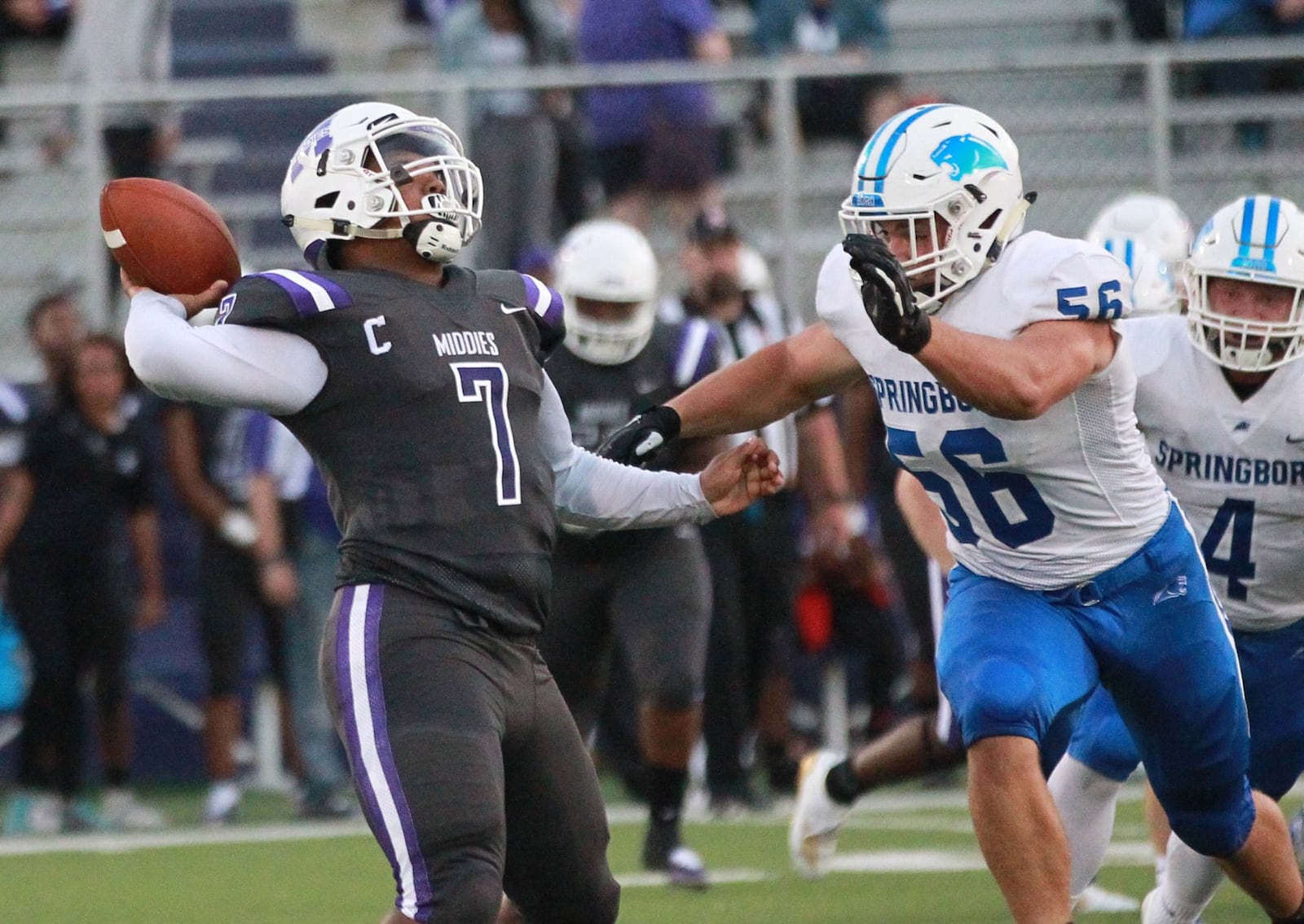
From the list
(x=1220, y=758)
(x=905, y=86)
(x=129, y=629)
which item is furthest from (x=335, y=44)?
(x=1220, y=758)

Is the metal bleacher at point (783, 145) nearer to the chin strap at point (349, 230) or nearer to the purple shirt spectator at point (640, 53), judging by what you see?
the purple shirt spectator at point (640, 53)

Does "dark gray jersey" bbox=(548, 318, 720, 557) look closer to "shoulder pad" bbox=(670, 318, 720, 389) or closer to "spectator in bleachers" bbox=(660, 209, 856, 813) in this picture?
"shoulder pad" bbox=(670, 318, 720, 389)

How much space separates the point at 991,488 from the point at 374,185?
136cm

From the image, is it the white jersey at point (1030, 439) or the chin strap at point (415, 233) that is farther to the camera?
the white jersey at point (1030, 439)

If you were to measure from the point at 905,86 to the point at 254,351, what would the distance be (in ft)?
20.9

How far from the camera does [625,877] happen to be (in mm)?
6668

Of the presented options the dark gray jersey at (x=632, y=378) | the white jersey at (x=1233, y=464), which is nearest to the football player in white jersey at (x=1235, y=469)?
the white jersey at (x=1233, y=464)

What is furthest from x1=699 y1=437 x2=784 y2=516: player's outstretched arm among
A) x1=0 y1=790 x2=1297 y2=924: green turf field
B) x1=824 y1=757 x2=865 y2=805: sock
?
x1=824 y1=757 x2=865 y2=805: sock

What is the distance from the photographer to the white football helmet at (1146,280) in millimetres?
6344

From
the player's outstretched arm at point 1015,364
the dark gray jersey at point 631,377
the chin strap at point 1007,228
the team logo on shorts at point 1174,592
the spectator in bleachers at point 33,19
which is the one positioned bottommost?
the team logo on shorts at point 1174,592

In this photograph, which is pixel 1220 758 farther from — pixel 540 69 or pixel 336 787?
pixel 540 69

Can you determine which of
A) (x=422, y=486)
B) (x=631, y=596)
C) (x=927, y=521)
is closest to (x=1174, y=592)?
(x=927, y=521)

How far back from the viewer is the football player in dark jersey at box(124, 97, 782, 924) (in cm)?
360

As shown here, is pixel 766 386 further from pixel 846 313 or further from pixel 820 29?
pixel 820 29
